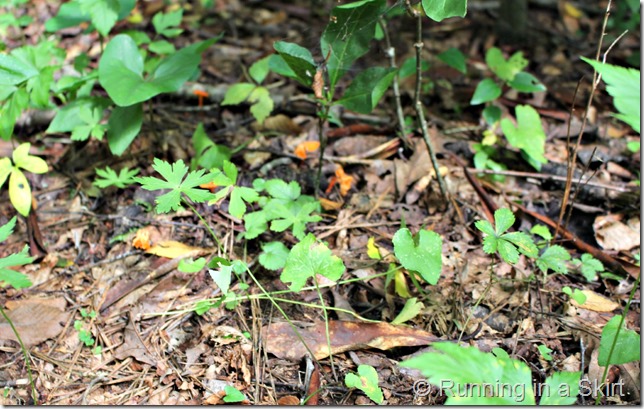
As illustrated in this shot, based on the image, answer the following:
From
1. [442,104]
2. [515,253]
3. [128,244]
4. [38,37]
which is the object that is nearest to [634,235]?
[515,253]

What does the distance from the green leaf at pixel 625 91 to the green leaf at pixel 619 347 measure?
81 cm

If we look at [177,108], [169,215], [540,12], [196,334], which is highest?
[540,12]

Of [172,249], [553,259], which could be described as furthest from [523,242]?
[172,249]

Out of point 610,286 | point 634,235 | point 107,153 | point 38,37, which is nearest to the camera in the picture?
point 610,286

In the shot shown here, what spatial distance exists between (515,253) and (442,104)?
61.8 inches

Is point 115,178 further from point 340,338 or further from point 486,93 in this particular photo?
point 486,93

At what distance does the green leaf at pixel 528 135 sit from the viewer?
262 cm

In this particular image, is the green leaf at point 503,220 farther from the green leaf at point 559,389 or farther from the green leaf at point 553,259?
the green leaf at point 559,389

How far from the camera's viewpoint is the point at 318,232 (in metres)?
2.43

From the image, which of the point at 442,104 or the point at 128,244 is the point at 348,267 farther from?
the point at 442,104

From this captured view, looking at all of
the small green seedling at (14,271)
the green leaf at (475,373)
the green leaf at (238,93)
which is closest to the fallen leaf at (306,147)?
the green leaf at (238,93)

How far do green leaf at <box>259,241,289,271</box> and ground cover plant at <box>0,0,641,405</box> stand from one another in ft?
0.04

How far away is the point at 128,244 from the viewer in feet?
7.98

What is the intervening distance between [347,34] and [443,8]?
0.48 metres
